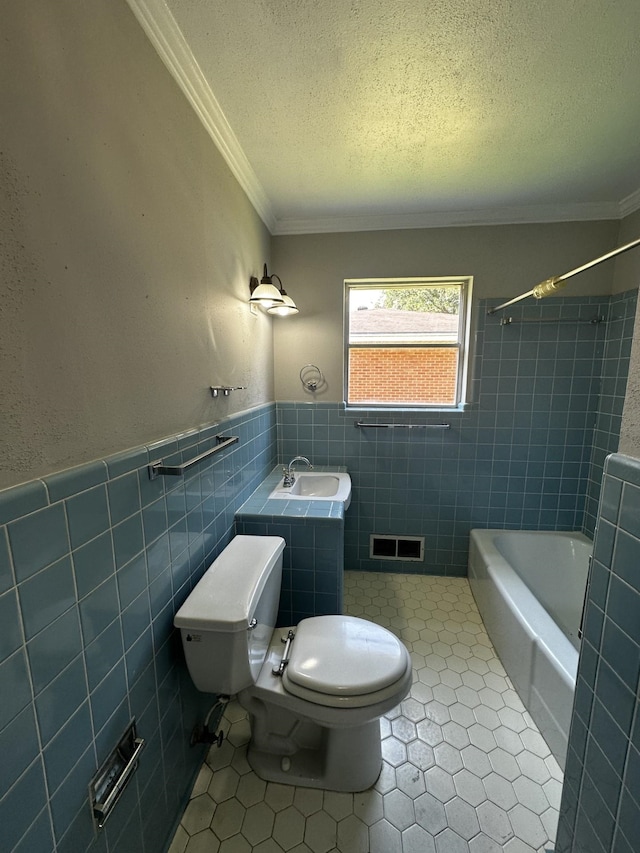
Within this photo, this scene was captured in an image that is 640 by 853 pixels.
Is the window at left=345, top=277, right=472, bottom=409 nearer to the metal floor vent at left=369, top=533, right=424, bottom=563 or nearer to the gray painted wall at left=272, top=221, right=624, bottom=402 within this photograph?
the gray painted wall at left=272, top=221, right=624, bottom=402

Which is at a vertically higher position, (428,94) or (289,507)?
(428,94)

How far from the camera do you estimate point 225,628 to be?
101 cm

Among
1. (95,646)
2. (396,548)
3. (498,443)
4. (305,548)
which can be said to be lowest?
(396,548)

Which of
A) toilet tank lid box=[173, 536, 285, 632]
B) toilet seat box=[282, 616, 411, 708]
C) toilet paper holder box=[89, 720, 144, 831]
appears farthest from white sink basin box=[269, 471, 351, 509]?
toilet paper holder box=[89, 720, 144, 831]

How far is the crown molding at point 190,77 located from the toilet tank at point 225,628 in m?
1.63

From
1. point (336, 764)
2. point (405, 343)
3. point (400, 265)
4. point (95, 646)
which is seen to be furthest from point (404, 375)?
point (95, 646)

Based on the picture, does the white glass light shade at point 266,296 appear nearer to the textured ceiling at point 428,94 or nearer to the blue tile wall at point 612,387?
the textured ceiling at point 428,94

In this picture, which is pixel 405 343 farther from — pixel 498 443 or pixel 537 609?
pixel 537 609

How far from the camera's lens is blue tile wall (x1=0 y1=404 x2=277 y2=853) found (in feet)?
1.97

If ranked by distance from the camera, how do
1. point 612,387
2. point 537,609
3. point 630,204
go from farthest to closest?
1. point 612,387
2. point 630,204
3. point 537,609

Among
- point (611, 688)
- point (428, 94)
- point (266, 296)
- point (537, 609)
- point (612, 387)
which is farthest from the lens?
point (612, 387)

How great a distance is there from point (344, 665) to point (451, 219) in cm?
246

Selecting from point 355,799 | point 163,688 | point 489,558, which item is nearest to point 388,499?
point 489,558

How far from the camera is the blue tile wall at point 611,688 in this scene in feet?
2.19
